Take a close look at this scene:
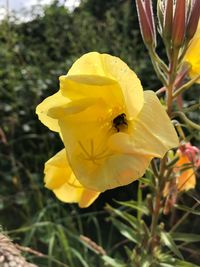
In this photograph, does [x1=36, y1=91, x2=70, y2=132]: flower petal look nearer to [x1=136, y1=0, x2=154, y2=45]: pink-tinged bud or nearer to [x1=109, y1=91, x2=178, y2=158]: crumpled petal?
[x1=109, y1=91, x2=178, y2=158]: crumpled petal

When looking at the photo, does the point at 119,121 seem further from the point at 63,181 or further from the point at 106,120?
the point at 63,181

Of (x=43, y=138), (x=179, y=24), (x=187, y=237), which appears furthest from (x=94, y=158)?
(x=43, y=138)

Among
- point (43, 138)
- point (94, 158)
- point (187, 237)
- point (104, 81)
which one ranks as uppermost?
point (104, 81)

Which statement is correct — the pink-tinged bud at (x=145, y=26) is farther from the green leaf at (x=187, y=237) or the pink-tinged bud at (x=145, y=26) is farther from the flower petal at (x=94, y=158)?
the green leaf at (x=187, y=237)

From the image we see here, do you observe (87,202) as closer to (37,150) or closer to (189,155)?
(189,155)

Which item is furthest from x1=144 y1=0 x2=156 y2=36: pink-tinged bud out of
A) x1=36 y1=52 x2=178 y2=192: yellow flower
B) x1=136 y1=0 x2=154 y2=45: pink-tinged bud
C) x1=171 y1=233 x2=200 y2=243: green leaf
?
x1=171 y1=233 x2=200 y2=243: green leaf

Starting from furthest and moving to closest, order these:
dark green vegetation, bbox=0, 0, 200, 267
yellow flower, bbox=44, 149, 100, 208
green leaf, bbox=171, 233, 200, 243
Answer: dark green vegetation, bbox=0, 0, 200, 267 < green leaf, bbox=171, 233, 200, 243 < yellow flower, bbox=44, 149, 100, 208
